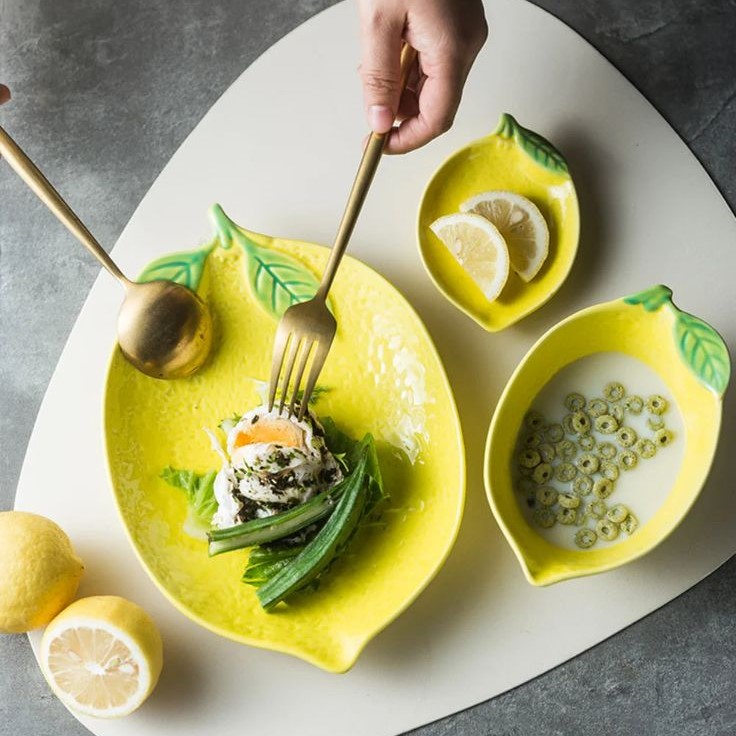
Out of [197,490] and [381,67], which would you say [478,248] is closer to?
[381,67]

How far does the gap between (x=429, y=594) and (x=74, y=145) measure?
1132 millimetres

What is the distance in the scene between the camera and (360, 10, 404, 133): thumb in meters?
1.55

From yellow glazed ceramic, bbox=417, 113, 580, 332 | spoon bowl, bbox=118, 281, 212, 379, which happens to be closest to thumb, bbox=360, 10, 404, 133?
yellow glazed ceramic, bbox=417, 113, 580, 332

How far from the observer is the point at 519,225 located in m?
1.71

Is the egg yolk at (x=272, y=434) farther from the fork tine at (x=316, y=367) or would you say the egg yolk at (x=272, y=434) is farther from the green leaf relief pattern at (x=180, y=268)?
the green leaf relief pattern at (x=180, y=268)

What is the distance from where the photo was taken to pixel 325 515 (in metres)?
1.69

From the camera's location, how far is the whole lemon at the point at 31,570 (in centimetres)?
167

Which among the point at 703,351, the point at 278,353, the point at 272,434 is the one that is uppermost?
the point at 278,353

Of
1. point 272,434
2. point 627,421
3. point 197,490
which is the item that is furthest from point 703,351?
point 197,490

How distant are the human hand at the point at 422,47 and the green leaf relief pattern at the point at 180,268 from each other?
417 millimetres

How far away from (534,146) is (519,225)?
0.15m

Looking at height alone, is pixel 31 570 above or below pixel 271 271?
below

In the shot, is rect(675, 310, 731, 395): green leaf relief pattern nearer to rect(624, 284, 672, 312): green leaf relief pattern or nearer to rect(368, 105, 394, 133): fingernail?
rect(624, 284, 672, 312): green leaf relief pattern

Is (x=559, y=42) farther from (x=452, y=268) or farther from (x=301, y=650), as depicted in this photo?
(x=301, y=650)
